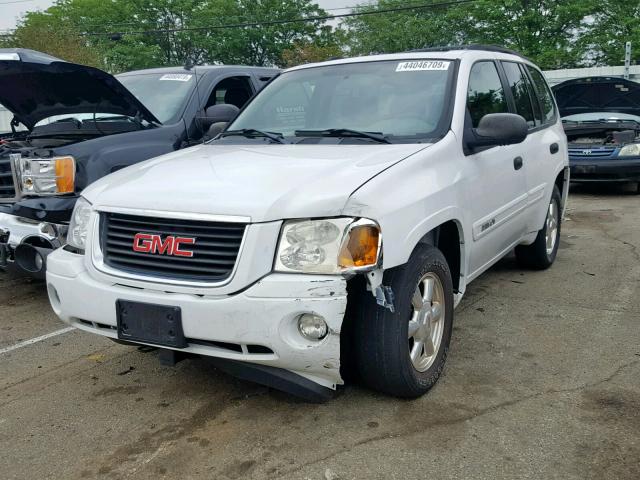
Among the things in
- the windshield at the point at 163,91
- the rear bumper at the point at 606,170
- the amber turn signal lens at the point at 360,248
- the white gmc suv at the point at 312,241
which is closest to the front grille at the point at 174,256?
the white gmc suv at the point at 312,241

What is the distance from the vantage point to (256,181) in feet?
10.00

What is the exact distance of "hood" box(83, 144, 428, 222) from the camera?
2.82 metres

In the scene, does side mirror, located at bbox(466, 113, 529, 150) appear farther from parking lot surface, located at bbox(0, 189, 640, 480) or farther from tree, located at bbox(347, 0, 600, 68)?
tree, located at bbox(347, 0, 600, 68)

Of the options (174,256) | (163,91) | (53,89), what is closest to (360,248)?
(174,256)

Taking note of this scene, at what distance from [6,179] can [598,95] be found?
9.61 metres

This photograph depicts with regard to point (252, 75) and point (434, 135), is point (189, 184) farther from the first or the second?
point (252, 75)

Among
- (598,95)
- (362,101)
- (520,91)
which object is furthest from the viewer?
(598,95)

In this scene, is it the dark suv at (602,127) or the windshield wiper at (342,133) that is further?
the dark suv at (602,127)

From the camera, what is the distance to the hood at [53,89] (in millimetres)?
4863

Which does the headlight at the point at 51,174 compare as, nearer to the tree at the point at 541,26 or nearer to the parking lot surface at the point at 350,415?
the parking lot surface at the point at 350,415

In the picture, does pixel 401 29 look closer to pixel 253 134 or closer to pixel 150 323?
pixel 253 134

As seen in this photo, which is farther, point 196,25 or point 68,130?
point 196,25

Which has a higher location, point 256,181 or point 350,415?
point 256,181

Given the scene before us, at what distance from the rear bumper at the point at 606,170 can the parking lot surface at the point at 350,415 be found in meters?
5.79
